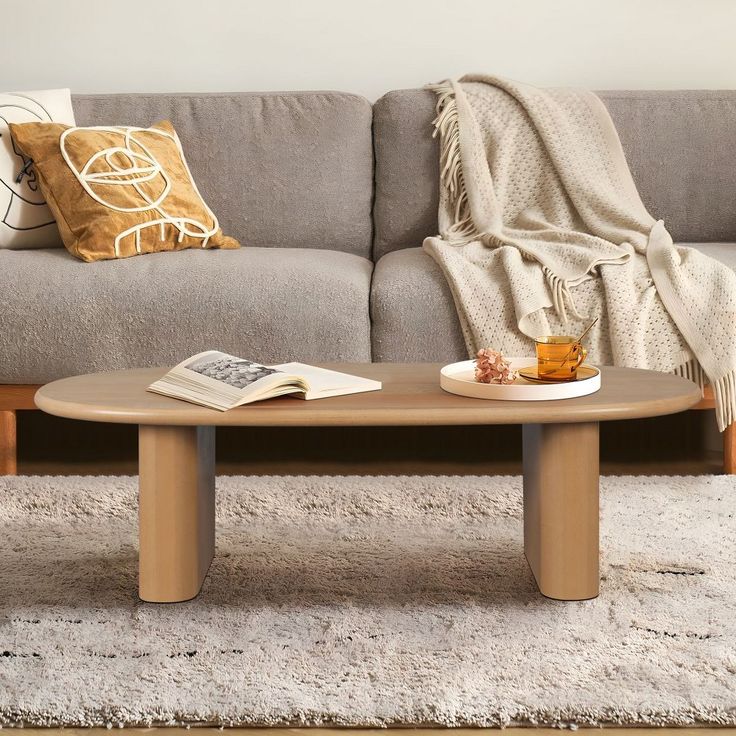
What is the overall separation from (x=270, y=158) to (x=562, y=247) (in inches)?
36.0

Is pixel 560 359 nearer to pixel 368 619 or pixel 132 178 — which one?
pixel 368 619

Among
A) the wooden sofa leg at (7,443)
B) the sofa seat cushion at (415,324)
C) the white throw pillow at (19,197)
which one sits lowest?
the wooden sofa leg at (7,443)

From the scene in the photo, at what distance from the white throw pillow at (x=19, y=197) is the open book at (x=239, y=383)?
1278 mm

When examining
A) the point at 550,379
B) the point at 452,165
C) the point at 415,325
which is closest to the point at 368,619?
the point at 550,379

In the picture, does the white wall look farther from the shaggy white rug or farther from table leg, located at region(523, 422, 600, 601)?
table leg, located at region(523, 422, 600, 601)

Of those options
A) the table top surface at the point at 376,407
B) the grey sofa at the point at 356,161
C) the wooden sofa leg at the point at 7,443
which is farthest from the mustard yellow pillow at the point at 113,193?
the table top surface at the point at 376,407

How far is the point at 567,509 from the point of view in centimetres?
146

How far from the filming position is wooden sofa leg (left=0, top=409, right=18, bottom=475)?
7.34 feet

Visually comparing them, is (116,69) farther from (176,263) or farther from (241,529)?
(241,529)

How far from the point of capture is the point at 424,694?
1.23 metres

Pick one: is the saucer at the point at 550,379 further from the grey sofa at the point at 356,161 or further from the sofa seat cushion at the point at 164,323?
the grey sofa at the point at 356,161

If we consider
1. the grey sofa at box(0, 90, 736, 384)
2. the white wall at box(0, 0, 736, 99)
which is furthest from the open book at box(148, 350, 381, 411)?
the white wall at box(0, 0, 736, 99)

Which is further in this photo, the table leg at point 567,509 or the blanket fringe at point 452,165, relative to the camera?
the blanket fringe at point 452,165

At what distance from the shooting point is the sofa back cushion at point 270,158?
284 cm
